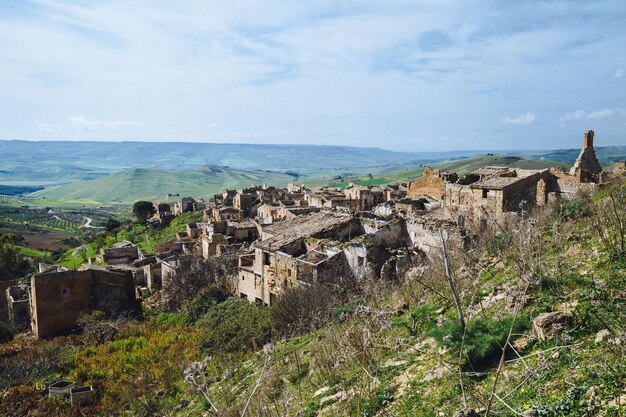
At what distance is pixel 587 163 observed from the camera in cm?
2147

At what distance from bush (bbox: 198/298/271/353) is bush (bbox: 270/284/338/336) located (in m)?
0.66

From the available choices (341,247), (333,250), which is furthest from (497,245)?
(333,250)

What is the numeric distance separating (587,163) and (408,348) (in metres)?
18.0

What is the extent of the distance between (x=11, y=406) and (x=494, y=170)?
82.8ft

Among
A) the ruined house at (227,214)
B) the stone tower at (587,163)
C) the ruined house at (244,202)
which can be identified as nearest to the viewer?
the stone tower at (587,163)

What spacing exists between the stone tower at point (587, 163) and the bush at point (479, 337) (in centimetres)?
1644

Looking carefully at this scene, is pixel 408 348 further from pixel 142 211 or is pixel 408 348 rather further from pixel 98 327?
A: pixel 142 211

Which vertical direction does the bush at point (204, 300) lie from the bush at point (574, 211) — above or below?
below

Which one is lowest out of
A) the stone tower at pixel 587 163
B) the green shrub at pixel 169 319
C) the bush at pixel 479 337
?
the green shrub at pixel 169 319

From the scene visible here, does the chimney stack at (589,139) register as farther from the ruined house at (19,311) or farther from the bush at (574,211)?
the ruined house at (19,311)

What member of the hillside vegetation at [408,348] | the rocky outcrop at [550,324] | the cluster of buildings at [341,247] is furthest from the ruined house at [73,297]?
the rocky outcrop at [550,324]

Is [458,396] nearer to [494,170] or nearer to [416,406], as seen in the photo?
[416,406]

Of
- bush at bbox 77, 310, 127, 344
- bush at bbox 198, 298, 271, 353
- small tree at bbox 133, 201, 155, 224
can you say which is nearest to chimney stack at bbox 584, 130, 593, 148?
bush at bbox 198, 298, 271, 353

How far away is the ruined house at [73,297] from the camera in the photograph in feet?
72.1
